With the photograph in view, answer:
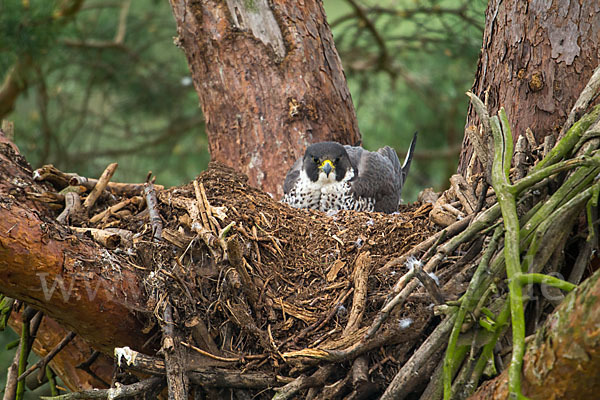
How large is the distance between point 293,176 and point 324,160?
23cm

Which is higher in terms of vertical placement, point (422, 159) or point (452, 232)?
point (422, 159)

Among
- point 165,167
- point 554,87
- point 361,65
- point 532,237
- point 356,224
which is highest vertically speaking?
point 361,65

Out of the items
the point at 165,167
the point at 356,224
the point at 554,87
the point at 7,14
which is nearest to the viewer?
the point at 554,87

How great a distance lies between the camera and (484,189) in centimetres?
218

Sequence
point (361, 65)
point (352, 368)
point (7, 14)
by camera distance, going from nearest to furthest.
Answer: point (352, 368) < point (7, 14) < point (361, 65)

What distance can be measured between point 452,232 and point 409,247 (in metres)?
0.35

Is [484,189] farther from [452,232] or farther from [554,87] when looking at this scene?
[554,87]

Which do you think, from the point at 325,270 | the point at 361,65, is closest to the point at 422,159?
the point at 361,65

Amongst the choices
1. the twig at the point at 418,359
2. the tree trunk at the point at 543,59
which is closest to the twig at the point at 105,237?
the twig at the point at 418,359

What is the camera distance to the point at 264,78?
3836 mm

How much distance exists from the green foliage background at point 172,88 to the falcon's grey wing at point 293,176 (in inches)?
77.1

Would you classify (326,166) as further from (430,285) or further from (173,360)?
(430,285)

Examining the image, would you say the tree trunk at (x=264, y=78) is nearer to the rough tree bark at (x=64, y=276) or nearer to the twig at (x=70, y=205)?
the twig at (x=70, y=205)

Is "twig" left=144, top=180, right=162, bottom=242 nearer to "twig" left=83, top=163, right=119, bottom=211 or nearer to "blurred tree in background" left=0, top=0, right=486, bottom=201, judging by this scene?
"twig" left=83, top=163, right=119, bottom=211
